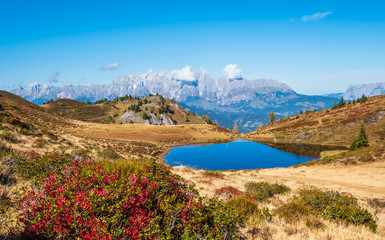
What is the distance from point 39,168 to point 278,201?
13.2 meters

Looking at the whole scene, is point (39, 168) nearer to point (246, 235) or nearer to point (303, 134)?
point (246, 235)

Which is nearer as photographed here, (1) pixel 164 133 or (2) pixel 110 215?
(2) pixel 110 215

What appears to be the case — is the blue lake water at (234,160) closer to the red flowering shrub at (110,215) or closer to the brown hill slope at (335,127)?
the brown hill slope at (335,127)

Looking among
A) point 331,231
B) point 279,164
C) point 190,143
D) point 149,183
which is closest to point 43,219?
point 149,183

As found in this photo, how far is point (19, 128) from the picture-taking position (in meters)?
28.1

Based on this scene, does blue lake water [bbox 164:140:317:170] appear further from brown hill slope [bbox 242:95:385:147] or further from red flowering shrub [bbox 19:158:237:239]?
red flowering shrub [bbox 19:158:237:239]

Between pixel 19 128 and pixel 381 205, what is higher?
pixel 19 128

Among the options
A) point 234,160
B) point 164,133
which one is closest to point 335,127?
point 234,160

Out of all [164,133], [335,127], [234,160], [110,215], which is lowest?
[234,160]

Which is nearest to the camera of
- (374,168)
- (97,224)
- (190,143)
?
(97,224)

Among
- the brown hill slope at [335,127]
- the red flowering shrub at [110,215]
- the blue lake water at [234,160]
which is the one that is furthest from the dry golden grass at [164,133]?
the red flowering shrub at [110,215]

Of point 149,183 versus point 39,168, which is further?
point 39,168

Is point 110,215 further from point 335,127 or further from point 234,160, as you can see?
point 335,127

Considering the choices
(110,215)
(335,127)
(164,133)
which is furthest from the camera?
(164,133)
